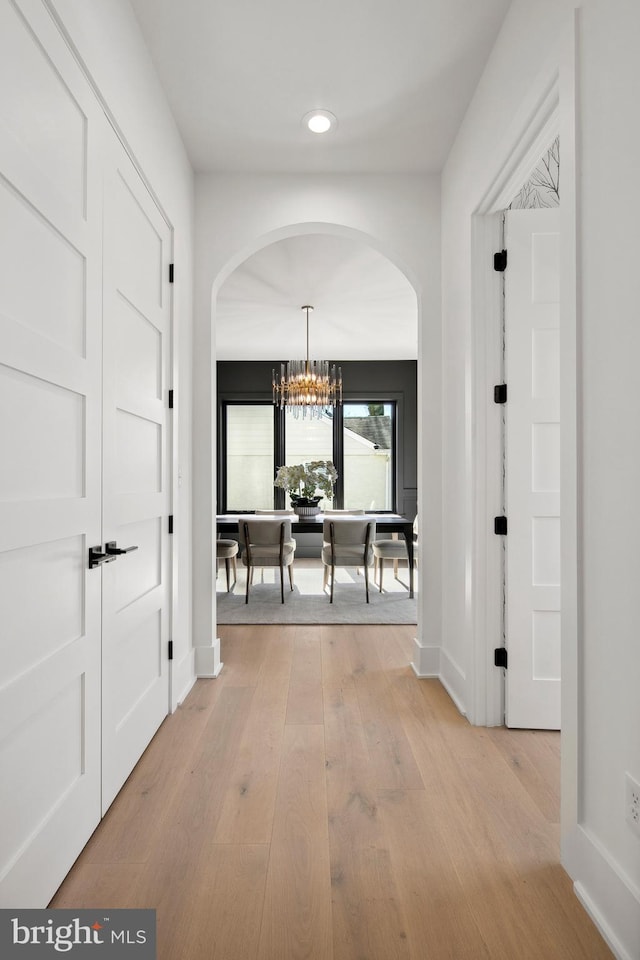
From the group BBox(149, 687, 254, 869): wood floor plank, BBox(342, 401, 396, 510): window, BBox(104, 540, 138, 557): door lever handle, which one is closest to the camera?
BBox(149, 687, 254, 869): wood floor plank

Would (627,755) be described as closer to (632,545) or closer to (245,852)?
(632,545)

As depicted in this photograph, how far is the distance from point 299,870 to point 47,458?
51.3 inches

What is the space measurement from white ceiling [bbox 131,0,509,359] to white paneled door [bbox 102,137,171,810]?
1.96ft

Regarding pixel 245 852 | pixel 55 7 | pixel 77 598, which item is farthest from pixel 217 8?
pixel 245 852

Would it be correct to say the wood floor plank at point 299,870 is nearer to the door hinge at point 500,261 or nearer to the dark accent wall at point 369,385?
the door hinge at point 500,261

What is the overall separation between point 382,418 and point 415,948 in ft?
23.0

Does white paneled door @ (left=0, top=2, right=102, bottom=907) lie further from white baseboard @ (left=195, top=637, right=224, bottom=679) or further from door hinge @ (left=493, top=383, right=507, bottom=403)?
door hinge @ (left=493, top=383, right=507, bottom=403)

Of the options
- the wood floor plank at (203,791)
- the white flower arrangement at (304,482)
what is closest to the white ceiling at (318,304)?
the white flower arrangement at (304,482)

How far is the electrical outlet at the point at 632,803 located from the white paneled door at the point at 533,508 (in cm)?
117

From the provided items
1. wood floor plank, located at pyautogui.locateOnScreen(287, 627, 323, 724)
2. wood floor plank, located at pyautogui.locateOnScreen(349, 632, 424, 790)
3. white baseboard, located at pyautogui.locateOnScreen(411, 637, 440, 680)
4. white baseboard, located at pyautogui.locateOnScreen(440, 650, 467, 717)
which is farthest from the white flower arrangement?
white baseboard, located at pyautogui.locateOnScreen(440, 650, 467, 717)

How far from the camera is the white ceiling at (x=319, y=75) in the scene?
2074 millimetres

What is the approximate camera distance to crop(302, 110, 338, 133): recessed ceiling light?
2.62 meters

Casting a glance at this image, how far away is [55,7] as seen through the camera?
4.62 ft

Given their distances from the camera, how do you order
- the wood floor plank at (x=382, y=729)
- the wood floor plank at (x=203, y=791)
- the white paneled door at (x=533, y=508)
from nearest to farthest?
the wood floor plank at (x=203, y=791)
the wood floor plank at (x=382, y=729)
the white paneled door at (x=533, y=508)
